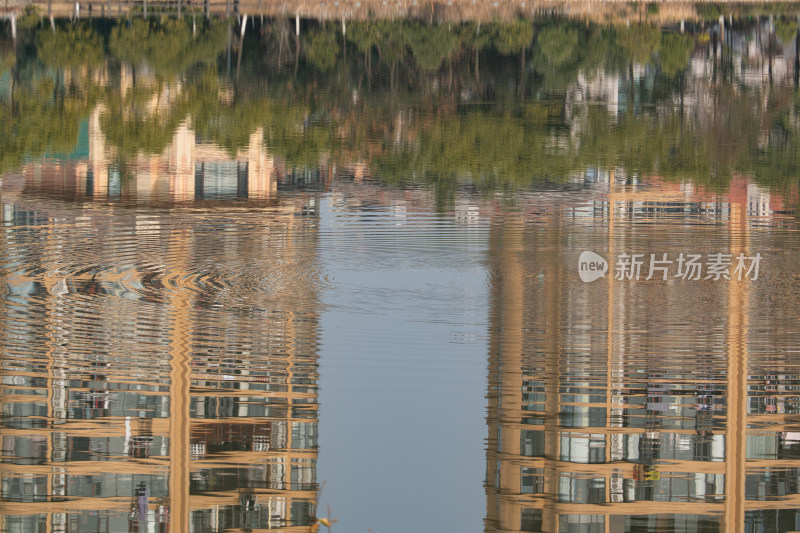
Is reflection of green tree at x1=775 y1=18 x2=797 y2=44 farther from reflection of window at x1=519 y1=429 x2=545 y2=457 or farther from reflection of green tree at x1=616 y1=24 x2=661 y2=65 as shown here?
reflection of window at x1=519 y1=429 x2=545 y2=457

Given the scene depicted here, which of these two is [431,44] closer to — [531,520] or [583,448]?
[583,448]

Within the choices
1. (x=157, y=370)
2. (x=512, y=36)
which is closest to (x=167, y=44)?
(x=512, y=36)

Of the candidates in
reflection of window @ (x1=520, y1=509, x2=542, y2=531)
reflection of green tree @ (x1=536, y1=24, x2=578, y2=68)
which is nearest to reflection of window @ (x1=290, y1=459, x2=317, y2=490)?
reflection of window @ (x1=520, y1=509, x2=542, y2=531)

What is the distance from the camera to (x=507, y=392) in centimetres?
1180

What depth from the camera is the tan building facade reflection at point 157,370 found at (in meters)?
9.24

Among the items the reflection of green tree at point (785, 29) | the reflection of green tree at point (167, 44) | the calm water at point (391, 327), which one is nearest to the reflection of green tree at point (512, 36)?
the reflection of green tree at point (785, 29)

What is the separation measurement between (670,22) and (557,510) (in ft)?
223

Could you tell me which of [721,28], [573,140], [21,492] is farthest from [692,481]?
[721,28]

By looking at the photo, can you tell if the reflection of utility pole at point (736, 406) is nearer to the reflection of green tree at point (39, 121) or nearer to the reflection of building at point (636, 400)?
the reflection of building at point (636, 400)

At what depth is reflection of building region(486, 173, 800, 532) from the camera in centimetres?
930

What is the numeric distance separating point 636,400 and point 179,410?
3.49m

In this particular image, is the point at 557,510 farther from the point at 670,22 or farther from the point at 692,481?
the point at 670,22

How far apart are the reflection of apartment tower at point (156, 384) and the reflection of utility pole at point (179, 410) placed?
0.5 inches

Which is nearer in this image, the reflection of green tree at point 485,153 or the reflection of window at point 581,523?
the reflection of window at point 581,523
